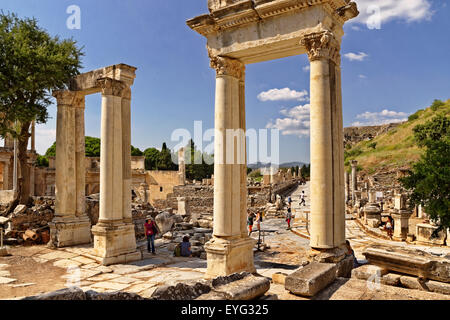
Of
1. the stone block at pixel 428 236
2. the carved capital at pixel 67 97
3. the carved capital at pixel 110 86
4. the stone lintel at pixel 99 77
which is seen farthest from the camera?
the stone block at pixel 428 236

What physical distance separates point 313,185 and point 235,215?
1959 millimetres

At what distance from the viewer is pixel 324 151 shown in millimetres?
6336

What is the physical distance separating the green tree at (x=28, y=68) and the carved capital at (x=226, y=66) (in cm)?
744

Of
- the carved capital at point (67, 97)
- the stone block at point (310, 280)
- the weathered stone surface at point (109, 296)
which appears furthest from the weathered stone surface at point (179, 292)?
the carved capital at point (67, 97)

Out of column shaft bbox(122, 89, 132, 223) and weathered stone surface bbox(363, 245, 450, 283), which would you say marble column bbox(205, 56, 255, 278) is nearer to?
weathered stone surface bbox(363, 245, 450, 283)

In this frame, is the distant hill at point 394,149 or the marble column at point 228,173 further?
the distant hill at point 394,149

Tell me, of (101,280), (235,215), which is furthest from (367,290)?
(101,280)

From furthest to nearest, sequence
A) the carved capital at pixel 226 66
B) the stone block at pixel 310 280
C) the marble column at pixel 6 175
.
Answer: the marble column at pixel 6 175, the carved capital at pixel 226 66, the stone block at pixel 310 280

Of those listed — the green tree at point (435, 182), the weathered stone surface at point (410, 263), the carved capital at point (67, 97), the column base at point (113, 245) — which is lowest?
the column base at point (113, 245)

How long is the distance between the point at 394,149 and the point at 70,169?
62932 mm

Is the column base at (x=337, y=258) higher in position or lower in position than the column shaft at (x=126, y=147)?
lower

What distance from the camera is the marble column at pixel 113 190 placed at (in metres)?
9.58

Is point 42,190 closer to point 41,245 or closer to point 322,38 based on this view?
point 41,245

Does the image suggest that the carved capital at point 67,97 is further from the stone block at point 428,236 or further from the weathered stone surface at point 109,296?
the stone block at point 428,236
